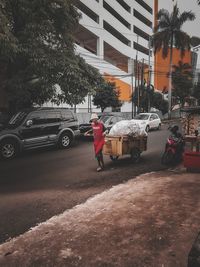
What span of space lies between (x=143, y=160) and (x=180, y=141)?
1.66 metres

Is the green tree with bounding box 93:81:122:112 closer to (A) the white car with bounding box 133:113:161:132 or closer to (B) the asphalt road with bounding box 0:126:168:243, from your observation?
(A) the white car with bounding box 133:113:161:132

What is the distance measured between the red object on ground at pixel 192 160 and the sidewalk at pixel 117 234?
2435 millimetres

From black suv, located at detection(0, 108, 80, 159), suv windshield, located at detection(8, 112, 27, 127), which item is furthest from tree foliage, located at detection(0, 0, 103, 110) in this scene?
suv windshield, located at detection(8, 112, 27, 127)

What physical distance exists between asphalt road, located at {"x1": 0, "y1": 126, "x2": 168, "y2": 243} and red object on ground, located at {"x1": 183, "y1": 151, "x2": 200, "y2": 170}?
4.13 feet

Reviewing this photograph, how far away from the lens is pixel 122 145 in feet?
34.5

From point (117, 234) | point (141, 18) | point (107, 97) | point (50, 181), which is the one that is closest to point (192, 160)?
point (50, 181)

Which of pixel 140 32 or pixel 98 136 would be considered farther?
pixel 140 32

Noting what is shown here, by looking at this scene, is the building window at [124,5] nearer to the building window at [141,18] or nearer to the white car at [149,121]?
the building window at [141,18]

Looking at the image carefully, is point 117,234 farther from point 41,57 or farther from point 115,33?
point 115,33

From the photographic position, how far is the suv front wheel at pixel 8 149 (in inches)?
478

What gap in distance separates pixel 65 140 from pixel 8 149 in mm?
3464

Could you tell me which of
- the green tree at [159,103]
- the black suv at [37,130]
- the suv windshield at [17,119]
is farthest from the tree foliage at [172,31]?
the suv windshield at [17,119]

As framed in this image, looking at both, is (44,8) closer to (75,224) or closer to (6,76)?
(6,76)

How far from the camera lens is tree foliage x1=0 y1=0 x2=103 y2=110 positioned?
1444 cm
